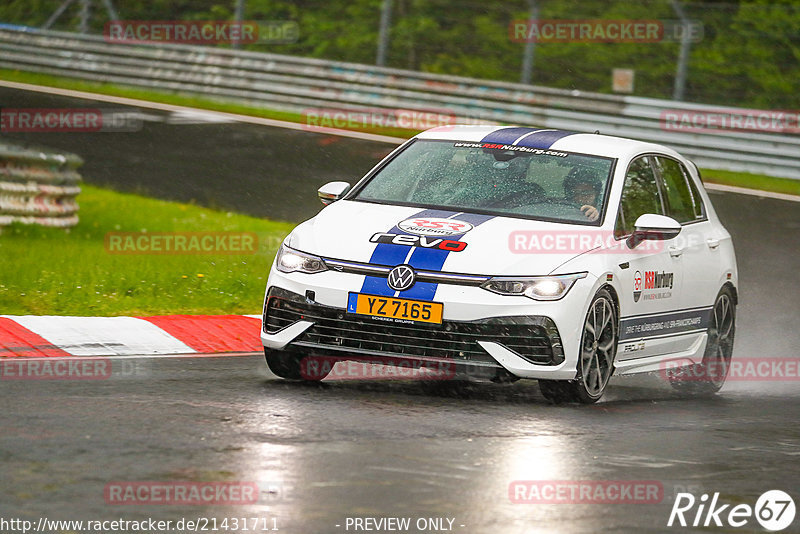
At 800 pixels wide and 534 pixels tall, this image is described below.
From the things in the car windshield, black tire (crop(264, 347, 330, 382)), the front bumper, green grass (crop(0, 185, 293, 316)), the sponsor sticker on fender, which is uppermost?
the car windshield

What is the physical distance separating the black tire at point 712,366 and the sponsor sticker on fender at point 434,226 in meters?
2.61

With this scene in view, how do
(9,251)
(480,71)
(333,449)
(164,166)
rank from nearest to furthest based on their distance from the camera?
(333,449)
(9,251)
(164,166)
(480,71)

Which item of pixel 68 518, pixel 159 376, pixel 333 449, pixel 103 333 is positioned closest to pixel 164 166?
pixel 103 333

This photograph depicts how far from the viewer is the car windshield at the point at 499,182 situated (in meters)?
9.05

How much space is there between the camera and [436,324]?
26.6 feet

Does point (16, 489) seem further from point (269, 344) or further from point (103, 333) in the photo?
point (103, 333)

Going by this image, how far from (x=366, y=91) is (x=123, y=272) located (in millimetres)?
11998

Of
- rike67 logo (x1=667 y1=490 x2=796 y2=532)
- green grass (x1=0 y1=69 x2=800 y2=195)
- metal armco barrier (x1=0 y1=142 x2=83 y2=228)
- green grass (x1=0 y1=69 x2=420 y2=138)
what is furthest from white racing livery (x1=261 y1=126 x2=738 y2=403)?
green grass (x1=0 y1=69 x2=420 y2=138)

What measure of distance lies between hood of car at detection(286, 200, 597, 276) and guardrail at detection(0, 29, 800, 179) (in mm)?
13485

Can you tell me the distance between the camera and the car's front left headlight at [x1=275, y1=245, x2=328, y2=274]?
27.6ft

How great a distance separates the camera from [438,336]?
814 centimetres

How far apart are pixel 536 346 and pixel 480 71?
69.3 feet

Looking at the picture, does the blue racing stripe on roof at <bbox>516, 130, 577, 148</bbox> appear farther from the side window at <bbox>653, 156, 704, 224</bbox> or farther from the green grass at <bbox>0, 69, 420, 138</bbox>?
the green grass at <bbox>0, 69, 420, 138</bbox>

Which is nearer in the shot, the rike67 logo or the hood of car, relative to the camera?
the rike67 logo
